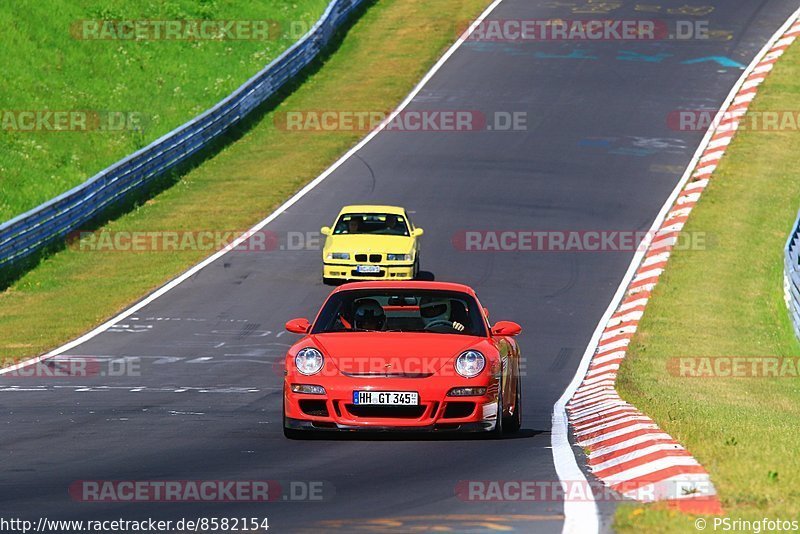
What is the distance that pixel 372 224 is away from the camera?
28406 mm

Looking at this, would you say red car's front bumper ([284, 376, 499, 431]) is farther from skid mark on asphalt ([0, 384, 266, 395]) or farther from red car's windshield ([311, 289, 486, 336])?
skid mark on asphalt ([0, 384, 266, 395])

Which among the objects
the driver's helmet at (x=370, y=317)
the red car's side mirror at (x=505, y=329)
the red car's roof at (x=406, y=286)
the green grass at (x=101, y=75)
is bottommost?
the red car's side mirror at (x=505, y=329)

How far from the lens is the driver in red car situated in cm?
1358

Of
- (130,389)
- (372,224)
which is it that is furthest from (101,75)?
(130,389)

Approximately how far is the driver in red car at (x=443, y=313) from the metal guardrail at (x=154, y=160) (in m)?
16.0

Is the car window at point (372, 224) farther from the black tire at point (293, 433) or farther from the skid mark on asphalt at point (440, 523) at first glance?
the skid mark on asphalt at point (440, 523)

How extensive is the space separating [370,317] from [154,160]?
2347cm

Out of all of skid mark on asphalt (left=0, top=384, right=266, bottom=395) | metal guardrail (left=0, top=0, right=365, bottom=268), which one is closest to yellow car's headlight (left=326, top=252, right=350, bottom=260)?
metal guardrail (left=0, top=0, right=365, bottom=268)

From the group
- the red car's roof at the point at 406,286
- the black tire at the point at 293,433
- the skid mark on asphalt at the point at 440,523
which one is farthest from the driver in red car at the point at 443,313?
the skid mark on asphalt at the point at 440,523

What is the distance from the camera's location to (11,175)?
35906 mm

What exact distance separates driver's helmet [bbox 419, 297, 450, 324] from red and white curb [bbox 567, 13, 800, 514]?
64.2 inches

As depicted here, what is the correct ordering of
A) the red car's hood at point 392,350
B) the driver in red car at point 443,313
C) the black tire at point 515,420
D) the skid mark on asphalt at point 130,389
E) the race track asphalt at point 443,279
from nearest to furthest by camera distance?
the race track asphalt at point 443,279 → the red car's hood at point 392,350 → the black tire at point 515,420 → the driver in red car at point 443,313 → the skid mark on asphalt at point 130,389

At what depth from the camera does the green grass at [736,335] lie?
9620 mm

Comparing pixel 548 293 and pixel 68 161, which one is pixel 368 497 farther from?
pixel 68 161
